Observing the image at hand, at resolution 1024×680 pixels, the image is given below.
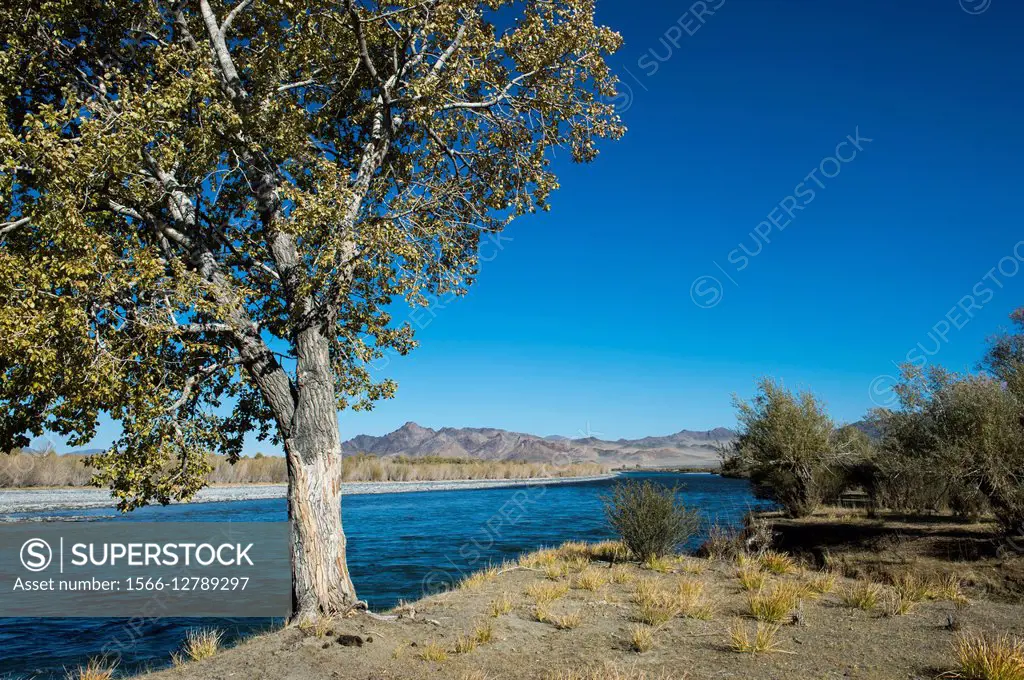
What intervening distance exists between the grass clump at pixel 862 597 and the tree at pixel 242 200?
7.40m

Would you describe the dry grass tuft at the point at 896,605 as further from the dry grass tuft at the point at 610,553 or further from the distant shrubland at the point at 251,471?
the distant shrubland at the point at 251,471

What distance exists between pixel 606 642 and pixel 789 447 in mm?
19035

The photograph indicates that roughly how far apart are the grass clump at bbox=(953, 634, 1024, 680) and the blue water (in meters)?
7.73

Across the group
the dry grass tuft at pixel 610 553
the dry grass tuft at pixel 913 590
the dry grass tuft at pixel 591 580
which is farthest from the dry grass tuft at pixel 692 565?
the dry grass tuft at pixel 913 590

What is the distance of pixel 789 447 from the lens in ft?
79.8

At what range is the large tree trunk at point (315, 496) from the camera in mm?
8648

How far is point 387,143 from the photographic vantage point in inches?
406

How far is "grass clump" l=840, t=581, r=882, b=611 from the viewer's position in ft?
30.2

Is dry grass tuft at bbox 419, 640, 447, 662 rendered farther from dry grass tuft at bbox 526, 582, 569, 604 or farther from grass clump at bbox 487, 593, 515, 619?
dry grass tuft at bbox 526, 582, 569, 604

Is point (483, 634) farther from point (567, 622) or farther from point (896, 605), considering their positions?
point (896, 605)

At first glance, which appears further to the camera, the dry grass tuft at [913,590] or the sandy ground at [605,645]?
the dry grass tuft at [913,590]

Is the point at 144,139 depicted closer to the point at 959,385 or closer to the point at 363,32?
the point at 363,32

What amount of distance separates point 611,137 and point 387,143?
3.85m

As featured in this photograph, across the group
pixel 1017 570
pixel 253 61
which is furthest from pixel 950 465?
pixel 253 61
